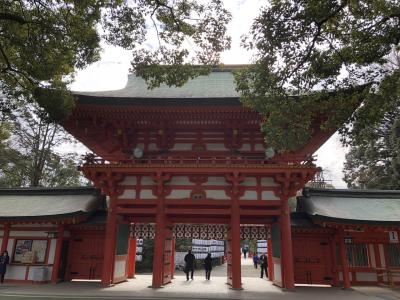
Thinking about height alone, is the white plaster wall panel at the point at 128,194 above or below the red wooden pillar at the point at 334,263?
above

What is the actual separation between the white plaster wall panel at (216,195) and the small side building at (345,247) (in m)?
4.36

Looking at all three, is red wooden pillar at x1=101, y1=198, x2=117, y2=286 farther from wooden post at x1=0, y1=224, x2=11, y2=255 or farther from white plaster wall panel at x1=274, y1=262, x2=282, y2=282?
white plaster wall panel at x1=274, y1=262, x2=282, y2=282

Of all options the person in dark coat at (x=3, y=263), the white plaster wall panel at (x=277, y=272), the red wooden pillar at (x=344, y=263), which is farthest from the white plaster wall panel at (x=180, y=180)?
the person in dark coat at (x=3, y=263)

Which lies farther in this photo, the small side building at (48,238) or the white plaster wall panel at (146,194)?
the small side building at (48,238)

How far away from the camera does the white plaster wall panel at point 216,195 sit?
14344 millimetres

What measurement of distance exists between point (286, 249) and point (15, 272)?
13357 mm

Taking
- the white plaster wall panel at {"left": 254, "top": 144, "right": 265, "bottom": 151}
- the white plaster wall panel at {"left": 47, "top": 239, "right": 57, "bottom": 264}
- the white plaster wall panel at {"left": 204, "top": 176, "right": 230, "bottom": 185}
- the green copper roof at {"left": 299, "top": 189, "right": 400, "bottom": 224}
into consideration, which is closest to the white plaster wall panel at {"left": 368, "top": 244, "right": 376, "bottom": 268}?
the green copper roof at {"left": 299, "top": 189, "right": 400, "bottom": 224}

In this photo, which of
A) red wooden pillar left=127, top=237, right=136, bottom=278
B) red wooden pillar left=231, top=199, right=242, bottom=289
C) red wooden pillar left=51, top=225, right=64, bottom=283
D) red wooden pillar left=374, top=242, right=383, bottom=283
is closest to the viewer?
red wooden pillar left=231, top=199, right=242, bottom=289

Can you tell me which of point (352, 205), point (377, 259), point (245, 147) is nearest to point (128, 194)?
point (245, 147)

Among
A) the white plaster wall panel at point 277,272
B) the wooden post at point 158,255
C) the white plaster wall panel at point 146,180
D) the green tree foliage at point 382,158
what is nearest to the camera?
the wooden post at point 158,255

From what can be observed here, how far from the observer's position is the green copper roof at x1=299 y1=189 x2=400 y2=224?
15.3 m

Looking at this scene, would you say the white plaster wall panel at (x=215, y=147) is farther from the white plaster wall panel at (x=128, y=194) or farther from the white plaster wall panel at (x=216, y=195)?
the white plaster wall panel at (x=128, y=194)

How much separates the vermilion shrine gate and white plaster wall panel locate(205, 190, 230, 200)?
0.04 meters

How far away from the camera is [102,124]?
48.9 feet
